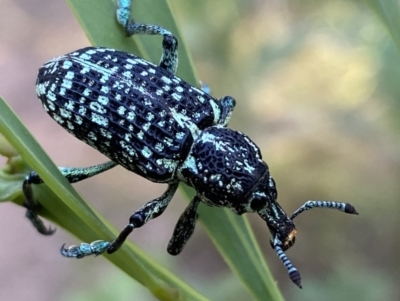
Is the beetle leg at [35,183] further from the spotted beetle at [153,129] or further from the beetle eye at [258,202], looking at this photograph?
the beetle eye at [258,202]

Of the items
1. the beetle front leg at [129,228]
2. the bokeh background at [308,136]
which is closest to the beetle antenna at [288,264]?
the beetle front leg at [129,228]

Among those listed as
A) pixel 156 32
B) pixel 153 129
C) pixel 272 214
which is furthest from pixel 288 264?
pixel 156 32

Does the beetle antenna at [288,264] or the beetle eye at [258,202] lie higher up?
the beetle eye at [258,202]

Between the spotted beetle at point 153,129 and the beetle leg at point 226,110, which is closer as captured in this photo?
the spotted beetle at point 153,129

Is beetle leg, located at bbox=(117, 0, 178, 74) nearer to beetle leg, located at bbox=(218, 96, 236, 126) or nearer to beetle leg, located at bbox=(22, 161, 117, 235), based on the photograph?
beetle leg, located at bbox=(218, 96, 236, 126)

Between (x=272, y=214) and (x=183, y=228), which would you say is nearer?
(x=272, y=214)

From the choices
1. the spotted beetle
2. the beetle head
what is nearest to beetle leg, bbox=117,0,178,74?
the spotted beetle

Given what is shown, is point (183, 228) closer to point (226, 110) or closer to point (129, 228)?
point (129, 228)

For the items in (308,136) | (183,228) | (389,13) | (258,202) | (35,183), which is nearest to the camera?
(35,183)
